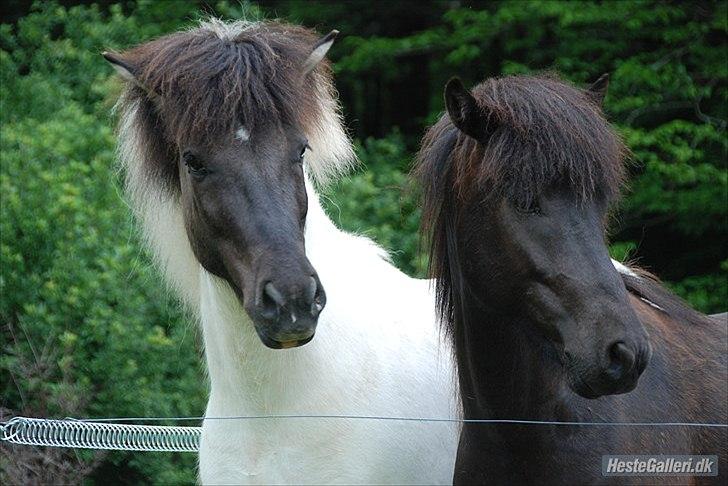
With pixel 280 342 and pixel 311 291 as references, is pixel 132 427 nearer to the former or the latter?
pixel 280 342

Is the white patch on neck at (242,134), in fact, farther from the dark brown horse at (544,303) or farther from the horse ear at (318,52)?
the dark brown horse at (544,303)

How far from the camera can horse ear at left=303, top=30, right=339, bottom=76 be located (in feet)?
11.4

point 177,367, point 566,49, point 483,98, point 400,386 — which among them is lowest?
point 177,367

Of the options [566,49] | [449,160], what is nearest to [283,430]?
[449,160]

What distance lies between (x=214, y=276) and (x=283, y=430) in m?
0.56

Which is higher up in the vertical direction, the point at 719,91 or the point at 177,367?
the point at 719,91

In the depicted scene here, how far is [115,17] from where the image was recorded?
8.23 m

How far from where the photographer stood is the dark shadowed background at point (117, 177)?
18.1 feet

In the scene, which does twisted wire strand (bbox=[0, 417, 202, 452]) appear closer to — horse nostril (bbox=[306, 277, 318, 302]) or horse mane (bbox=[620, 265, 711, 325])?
horse nostril (bbox=[306, 277, 318, 302])

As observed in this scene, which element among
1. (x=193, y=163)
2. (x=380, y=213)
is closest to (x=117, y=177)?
(x=193, y=163)

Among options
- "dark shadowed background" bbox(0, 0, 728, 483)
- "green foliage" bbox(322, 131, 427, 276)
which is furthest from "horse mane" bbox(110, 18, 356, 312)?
Answer: "green foliage" bbox(322, 131, 427, 276)

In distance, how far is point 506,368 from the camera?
334 cm

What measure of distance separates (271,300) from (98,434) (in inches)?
50.7

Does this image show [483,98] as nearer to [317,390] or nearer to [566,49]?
[317,390]
